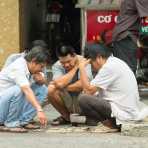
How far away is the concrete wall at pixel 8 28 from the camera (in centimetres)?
1031

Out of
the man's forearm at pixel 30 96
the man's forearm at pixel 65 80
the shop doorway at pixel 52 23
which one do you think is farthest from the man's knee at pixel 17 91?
the shop doorway at pixel 52 23

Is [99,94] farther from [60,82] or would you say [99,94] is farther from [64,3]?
[64,3]

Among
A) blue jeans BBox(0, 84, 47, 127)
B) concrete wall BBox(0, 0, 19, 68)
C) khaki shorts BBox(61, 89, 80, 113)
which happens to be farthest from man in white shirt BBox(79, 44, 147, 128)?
concrete wall BBox(0, 0, 19, 68)

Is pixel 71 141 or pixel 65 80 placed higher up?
pixel 65 80

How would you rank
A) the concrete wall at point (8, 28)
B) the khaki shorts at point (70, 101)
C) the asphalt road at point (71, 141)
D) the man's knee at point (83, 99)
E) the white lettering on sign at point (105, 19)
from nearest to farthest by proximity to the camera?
the asphalt road at point (71, 141)
the man's knee at point (83, 99)
the khaki shorts at point (70, 101)
the white lettering on sign at point (105, 19)
the concrete wall at point (8, 28)

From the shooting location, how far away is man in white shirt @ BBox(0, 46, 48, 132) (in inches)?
283

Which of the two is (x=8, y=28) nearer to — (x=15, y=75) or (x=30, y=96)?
(x=15, y=75)

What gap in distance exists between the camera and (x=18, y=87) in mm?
7223

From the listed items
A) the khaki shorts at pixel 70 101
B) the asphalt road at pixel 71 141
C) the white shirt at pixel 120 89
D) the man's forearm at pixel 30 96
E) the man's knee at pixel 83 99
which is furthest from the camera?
the khaki shorts at pixel 70 101

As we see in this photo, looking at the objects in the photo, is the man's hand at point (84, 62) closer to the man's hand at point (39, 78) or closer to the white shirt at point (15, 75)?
the man's hand at point (39, 78)

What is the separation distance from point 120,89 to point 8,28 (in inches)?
146

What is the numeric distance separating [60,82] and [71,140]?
861 mm

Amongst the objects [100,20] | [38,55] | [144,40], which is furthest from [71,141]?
[100,20]

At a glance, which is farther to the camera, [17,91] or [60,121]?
[60,121]
